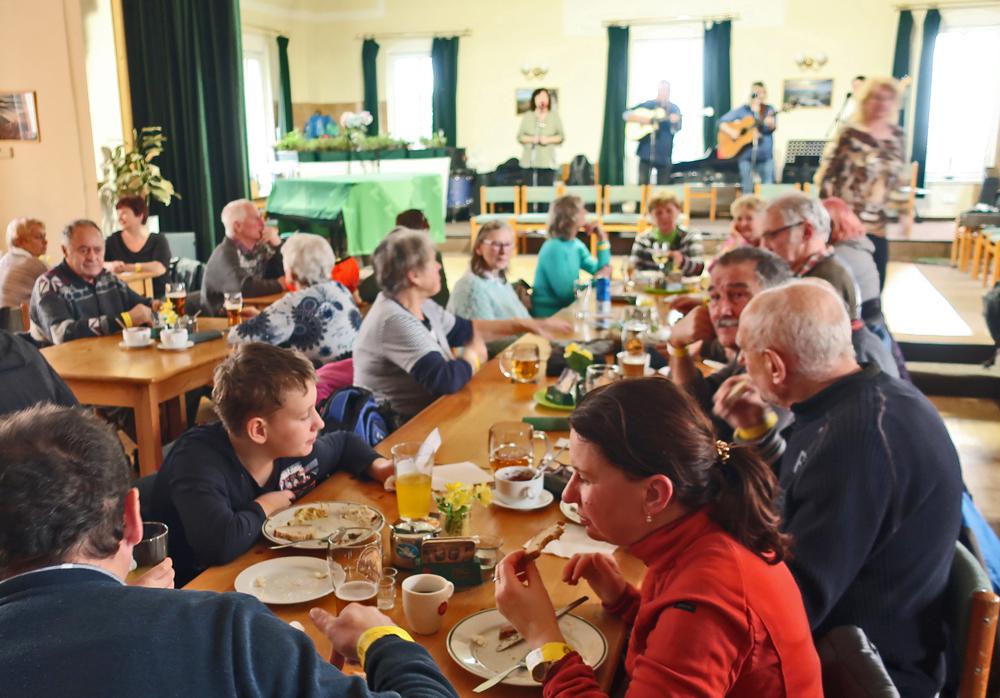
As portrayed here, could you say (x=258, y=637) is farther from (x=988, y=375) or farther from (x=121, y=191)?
(x=121, y=191)

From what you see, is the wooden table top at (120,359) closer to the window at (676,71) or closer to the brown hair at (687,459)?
the brown hair at (687,459)

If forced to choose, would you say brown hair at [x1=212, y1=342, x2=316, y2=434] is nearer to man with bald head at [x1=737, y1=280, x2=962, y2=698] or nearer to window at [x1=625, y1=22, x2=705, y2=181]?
man with bald head at [x1=737, y1=280, x2=962, y2=698]

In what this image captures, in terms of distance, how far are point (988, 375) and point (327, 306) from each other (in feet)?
14.4

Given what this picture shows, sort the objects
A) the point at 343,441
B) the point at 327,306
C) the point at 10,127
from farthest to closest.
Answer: the point at 10,127, the point at 327,306, the point at 343,441

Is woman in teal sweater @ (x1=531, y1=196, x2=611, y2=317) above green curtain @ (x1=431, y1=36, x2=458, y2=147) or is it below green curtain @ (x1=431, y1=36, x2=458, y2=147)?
below

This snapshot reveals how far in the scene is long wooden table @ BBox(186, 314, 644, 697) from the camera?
1471 millimetres

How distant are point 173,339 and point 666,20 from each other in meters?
12.2

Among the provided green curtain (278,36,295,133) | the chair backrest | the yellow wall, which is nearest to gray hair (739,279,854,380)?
the chair backrest

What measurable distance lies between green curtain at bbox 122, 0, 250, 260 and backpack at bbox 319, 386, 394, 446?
6.09 m

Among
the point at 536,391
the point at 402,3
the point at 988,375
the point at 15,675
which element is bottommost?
the point at 988,375

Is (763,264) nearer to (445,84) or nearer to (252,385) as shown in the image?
(252,385)

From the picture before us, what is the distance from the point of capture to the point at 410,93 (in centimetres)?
1555

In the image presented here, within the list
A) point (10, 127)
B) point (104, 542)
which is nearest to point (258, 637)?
point (104, 542)

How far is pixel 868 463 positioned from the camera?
1691 mm
